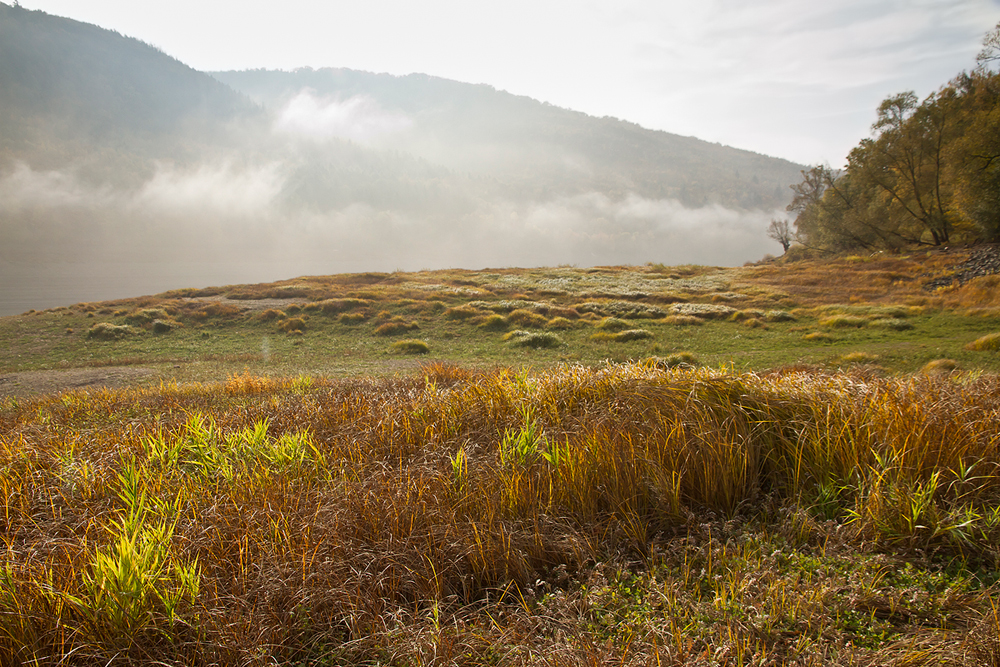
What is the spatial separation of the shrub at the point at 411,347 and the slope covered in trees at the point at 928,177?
35.9m

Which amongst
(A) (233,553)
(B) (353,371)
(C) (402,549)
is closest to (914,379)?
(C) (402,549)

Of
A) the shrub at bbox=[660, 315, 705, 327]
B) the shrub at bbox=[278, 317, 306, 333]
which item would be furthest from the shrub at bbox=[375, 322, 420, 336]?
the shrub at bbox=[660, 315, 705, 327]

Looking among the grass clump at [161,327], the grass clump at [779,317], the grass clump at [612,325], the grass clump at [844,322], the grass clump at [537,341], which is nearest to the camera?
the grass clump at [844,322]

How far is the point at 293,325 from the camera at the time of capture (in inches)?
1109

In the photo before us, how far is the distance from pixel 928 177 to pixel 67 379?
181 feet

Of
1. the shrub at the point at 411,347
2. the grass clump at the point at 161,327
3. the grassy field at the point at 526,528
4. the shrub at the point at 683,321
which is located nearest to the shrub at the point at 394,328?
the shrub at the point at 411,347

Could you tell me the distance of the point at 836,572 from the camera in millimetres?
2734

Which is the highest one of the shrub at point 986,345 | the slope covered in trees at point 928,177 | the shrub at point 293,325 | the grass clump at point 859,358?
A: the slope covered in trees at point 928,177

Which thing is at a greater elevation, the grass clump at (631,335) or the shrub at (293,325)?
the shrub at (293,325)

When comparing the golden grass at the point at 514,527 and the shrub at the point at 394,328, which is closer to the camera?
the golden grass at the point at 514,527

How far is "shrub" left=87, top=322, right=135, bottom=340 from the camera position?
26.0 m

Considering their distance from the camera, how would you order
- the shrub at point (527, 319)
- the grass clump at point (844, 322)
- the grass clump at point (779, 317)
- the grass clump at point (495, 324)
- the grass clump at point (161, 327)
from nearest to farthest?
1. the grass clump at point (844, 322)
2. the grass clump at point (779, 317)
3. the grass clump at point (495, 324)
4. the shrub at point (527, 319)
5. the grass clump at point (161, 327)

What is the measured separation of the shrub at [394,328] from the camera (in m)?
25.6

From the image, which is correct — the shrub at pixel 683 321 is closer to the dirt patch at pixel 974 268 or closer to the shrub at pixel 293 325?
the dirt patch at pixel 974 268
